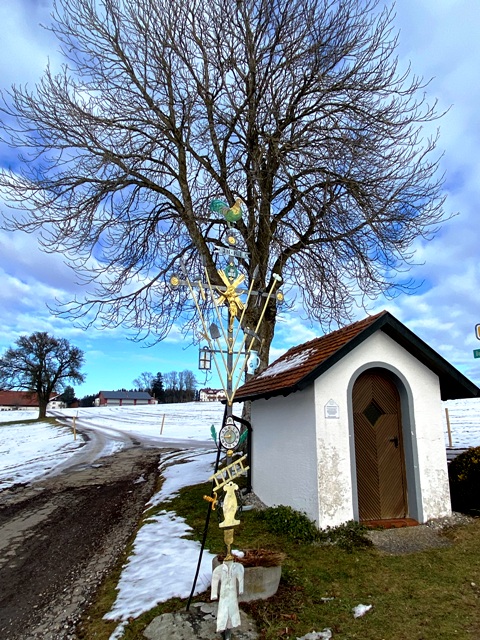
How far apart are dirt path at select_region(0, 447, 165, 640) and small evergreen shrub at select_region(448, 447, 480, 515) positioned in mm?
6064

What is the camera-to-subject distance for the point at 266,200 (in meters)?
11.5

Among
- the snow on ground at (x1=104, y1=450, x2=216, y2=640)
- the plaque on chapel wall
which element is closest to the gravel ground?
the plaque on chapel wall

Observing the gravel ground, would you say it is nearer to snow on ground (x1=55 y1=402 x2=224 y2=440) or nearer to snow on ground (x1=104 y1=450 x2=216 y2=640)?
snow on ground (x1=104 y1=450 x2=216 y2=640)

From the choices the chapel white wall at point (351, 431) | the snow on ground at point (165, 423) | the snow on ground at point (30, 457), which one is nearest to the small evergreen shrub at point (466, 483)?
the chapel white wall at point (351, 431)

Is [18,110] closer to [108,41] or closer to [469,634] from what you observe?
[108,41]

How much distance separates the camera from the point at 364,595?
441 cm

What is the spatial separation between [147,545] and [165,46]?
12.2 meters

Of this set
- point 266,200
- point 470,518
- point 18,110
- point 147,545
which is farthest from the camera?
point 266,200

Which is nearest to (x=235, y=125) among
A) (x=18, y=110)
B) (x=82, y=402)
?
(x=18, y=110)

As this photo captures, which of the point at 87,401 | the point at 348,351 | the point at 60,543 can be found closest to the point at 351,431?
the point at 348,351

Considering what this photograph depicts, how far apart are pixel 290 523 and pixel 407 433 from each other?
256 centimetres

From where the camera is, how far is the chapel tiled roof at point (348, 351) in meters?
6.39

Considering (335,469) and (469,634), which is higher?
(335,469)

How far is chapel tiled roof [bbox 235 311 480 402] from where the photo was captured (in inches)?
251
